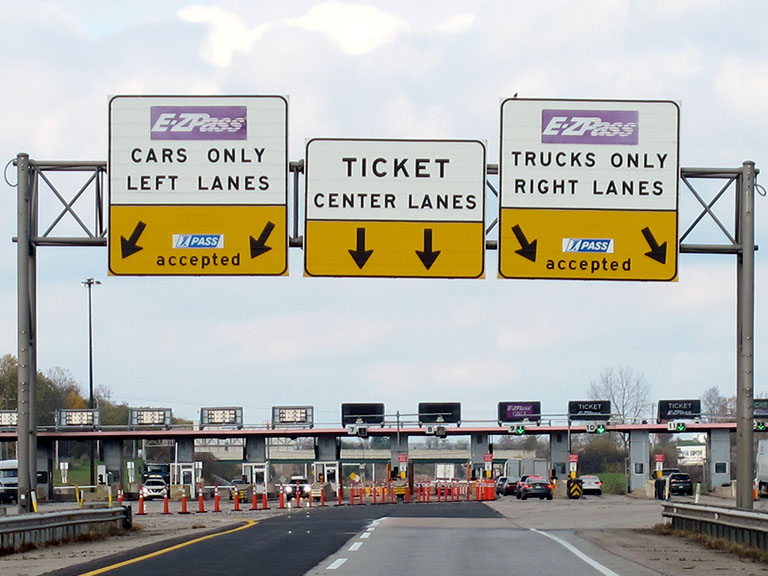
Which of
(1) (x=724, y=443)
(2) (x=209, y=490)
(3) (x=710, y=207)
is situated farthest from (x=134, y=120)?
(1) (x=724, y=443)

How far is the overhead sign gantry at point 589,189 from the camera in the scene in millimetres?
23469

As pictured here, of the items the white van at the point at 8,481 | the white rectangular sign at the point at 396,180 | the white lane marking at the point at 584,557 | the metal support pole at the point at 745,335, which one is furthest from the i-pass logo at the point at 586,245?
the white van at the point at 8,481

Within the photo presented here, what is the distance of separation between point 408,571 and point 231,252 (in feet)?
29.2

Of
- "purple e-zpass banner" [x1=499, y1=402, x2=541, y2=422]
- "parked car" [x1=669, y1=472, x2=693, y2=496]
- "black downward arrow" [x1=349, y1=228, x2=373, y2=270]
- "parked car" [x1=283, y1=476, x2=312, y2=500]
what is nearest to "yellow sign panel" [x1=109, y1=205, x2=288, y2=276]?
"black downward arrow" [x1=349, y1=228, x2=373, y2=270]

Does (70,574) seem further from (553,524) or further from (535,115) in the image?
(553,524)

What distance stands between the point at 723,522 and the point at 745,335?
12.5ft

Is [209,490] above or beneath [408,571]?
beneath

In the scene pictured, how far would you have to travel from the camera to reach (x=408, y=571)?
16344 mm

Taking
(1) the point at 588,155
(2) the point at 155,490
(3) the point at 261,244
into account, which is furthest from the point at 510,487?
(3) the point at 261,244

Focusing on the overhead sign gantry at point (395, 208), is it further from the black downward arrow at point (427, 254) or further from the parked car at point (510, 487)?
the parked car at point (510, 487)

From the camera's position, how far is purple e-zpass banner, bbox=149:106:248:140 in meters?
23.8

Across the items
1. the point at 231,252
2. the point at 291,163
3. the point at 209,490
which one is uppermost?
the point at 291,163

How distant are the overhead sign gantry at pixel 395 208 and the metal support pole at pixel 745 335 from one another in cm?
539

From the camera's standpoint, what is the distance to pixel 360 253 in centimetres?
2333
